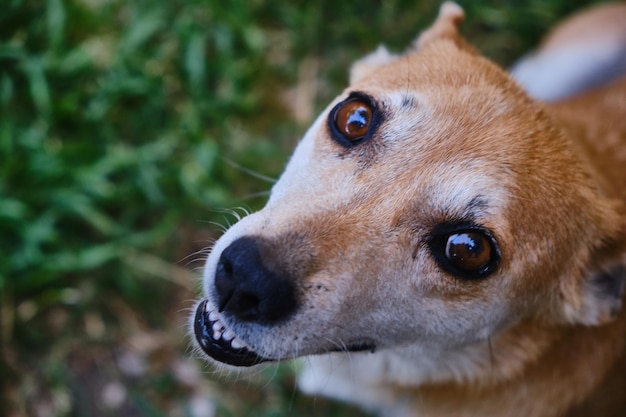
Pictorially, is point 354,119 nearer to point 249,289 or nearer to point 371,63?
point 371,63

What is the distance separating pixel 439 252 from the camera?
244 cm

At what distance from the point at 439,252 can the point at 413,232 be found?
0.14 metres

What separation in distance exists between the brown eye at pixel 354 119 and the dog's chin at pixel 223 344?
94 cm

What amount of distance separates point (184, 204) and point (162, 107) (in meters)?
0.82

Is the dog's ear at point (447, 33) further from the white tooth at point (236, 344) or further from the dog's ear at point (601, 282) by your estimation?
the white tooth at point (236, 344)

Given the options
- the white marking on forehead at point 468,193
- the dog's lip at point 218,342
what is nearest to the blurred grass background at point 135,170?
the dog's lip at point 218,342

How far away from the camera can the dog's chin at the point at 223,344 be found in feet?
8.37

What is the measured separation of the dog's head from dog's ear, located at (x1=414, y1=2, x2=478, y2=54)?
0.45m

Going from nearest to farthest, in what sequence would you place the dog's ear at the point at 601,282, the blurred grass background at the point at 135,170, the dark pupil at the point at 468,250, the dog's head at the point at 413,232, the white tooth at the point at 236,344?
the dog's head at the point at 413,232, the dark pupil at the point at 468,250, the white tooth at the point at 236,344, the dog's ear at the point at 601,282, the blurred grass background at the point at 135,170

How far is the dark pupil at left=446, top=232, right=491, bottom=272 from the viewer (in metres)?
2.42

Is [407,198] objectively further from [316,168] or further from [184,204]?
[184,204]

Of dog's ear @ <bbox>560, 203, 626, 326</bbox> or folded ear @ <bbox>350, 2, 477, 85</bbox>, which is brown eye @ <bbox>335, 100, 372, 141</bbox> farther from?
dog's ear @ <bbox>560, 203, 626, 326</bbox>

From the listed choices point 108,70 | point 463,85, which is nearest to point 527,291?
point 463,85

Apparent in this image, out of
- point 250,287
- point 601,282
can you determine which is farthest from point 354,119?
point 601,282
